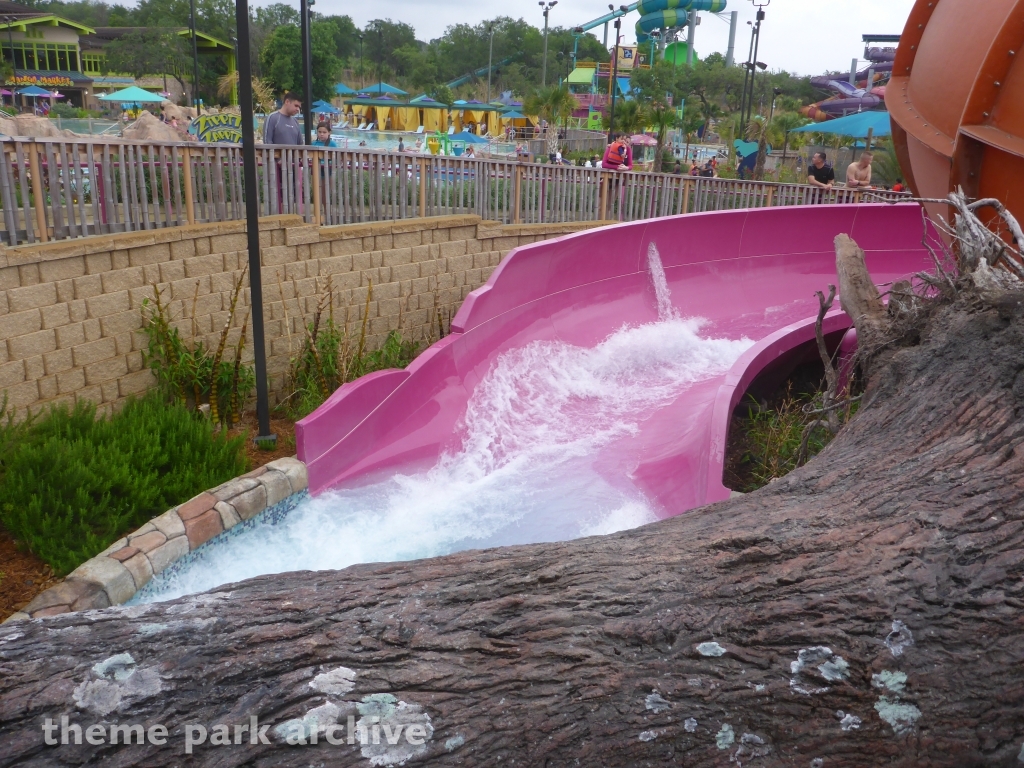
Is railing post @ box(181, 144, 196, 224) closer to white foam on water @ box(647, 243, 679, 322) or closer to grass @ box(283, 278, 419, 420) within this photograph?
grass @ box(283, 278, 419, 420)

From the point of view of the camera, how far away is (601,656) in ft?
5.91

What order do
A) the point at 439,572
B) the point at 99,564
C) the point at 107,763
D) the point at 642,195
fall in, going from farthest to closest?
the point at 642,195 → the point at 99,564 → the point at 439,572 → the point at 107,763

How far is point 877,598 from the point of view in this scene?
6.27 ft

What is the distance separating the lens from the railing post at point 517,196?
33.1 feet

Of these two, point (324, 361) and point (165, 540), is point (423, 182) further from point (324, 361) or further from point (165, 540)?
point (165, 540)

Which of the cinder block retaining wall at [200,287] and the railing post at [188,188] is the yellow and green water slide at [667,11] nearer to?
the cinder block retaining wall at [200,287]

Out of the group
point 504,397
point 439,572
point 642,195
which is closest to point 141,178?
point 504,397

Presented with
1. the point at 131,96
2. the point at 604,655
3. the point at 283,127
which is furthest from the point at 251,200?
the point at 131,96

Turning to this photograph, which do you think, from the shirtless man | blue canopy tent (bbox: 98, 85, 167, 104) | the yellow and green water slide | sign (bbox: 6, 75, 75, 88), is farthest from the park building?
the shirtless man

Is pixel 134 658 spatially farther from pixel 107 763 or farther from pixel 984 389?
pixel 984 389

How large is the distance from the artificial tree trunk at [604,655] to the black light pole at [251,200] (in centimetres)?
410

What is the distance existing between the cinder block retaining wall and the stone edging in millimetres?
1594

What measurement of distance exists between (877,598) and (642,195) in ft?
34.0

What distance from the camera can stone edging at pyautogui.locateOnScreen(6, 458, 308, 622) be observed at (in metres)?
4.20
